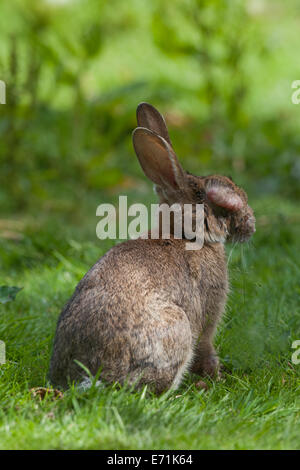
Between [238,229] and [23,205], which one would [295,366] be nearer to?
[238,229]

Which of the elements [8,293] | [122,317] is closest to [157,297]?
[122,317]

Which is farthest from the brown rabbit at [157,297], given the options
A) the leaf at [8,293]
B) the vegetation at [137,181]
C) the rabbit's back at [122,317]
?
the leaf at [8,293]

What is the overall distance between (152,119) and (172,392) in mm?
1664

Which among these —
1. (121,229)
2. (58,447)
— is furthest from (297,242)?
(58,447)

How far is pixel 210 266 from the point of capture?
410cm

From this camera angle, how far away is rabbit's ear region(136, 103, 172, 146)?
4246mm

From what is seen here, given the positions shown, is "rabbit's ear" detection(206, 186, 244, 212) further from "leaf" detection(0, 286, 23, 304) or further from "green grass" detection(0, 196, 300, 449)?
"leaf" detection(0, 286, 23, 304)

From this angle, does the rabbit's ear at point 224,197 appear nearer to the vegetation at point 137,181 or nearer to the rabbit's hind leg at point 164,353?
the vegetation at point 137,181

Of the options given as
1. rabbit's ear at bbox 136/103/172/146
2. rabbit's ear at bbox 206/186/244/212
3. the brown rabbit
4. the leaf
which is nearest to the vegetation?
the leaf

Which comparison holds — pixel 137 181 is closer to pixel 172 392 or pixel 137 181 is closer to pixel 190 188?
pixel 190 188

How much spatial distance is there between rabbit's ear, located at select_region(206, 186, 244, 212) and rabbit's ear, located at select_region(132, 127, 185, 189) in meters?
0.18

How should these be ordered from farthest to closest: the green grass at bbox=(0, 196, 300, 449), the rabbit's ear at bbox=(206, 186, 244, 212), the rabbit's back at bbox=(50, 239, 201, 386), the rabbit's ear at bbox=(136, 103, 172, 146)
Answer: the rabbit's ear at bbox=(136, 103, 172, 146) → the rabbit's ear at bbox=(206, 186, 244, 212) → the rabbit's back at bbox=(50, 239, 201, 386) → the green grass at bbox=(0, 196, 300, 449)

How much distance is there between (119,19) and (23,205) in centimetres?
575

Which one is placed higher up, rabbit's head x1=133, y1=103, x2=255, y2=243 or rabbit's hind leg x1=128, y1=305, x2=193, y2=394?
rabbit's head x1=133, y1=103, x2=255, y2=243
